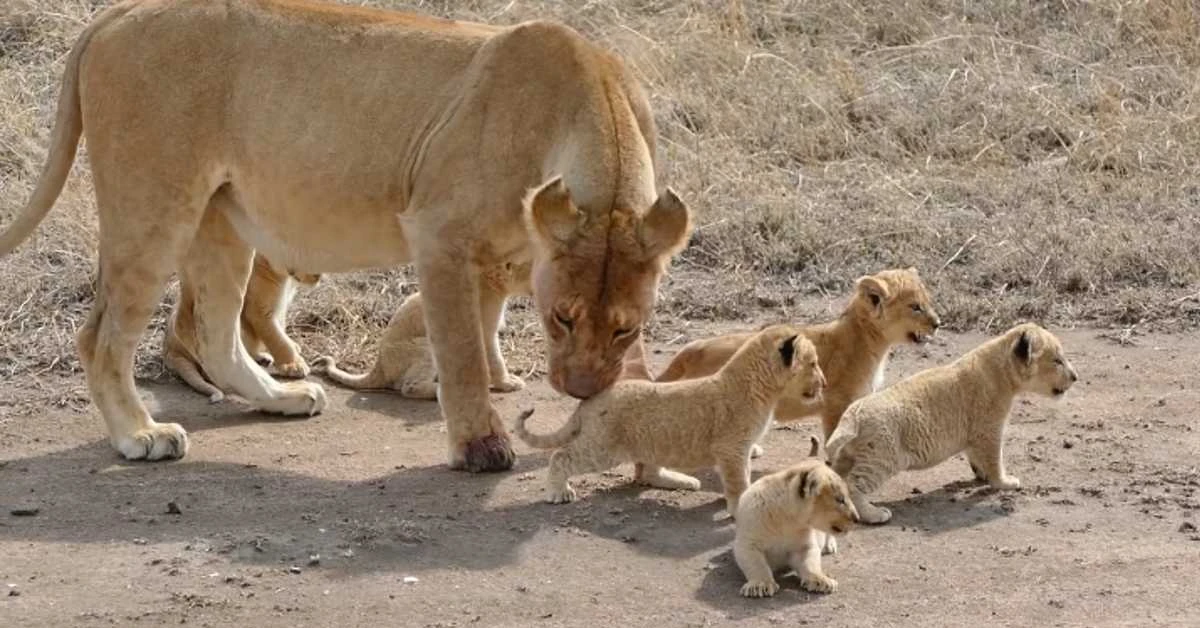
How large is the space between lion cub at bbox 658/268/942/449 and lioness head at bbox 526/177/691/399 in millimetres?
845

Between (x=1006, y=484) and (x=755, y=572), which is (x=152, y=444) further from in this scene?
(x=1006, y=484)

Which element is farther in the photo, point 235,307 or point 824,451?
point 235,307

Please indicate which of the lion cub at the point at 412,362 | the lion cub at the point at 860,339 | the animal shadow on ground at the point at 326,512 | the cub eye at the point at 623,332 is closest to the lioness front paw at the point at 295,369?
the lion cub at the point at 412,362

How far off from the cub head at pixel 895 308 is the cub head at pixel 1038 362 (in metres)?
0.44

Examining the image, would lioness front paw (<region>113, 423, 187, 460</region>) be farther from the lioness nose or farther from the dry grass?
the lioness nose

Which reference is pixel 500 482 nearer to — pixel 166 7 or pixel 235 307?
pixel 235 307

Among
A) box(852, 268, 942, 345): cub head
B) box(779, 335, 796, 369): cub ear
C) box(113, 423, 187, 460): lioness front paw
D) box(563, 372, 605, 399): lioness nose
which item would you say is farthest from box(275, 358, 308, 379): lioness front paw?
box(779, 335, 796, 369): cub ear

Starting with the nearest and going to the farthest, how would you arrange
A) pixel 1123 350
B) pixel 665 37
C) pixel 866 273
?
pixel 1123 350 < pixel 866 273 < pixel 665 37

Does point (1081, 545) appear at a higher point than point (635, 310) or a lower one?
lower

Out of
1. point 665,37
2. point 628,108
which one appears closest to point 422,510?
point 628,108

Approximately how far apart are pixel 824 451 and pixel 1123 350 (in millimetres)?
2239

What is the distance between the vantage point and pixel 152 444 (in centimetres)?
782

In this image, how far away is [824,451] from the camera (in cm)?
737

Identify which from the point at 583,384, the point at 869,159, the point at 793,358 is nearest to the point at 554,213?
the point at 583,384
